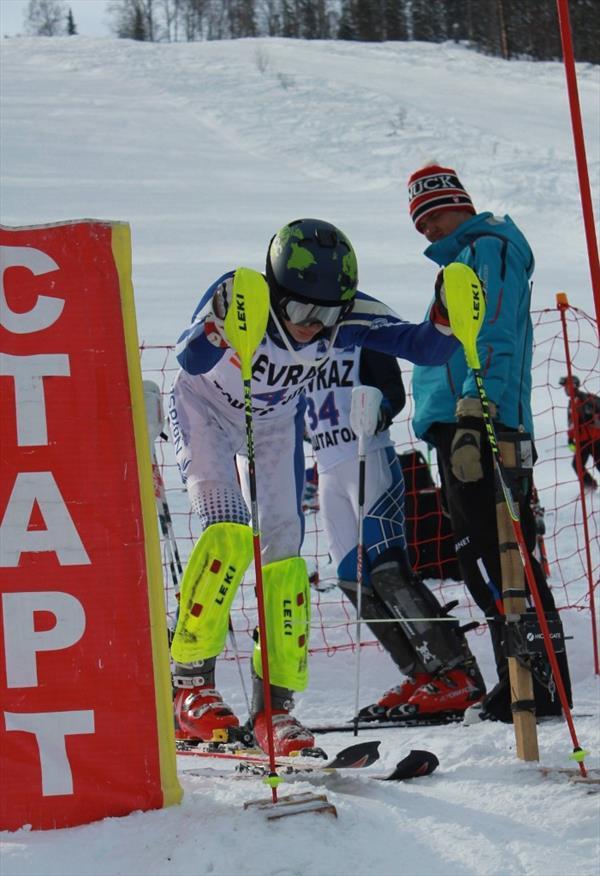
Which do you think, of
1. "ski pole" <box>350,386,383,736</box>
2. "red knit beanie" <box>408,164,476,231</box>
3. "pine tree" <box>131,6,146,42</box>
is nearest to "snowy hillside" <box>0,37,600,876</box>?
"ski pole" <box>350,386,383,736</box>

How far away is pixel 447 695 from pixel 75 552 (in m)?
2.41

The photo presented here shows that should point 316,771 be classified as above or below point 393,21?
below

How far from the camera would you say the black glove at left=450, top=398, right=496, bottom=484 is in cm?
421

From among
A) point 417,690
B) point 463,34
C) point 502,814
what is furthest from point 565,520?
point 463,34

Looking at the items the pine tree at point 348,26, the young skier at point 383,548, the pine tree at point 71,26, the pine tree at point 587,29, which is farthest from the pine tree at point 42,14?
the young skier at point 383,548

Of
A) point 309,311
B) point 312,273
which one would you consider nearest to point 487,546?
point 309,311

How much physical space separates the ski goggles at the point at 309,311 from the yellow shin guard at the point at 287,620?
77 centimetres

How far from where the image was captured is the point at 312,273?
359 centimetres

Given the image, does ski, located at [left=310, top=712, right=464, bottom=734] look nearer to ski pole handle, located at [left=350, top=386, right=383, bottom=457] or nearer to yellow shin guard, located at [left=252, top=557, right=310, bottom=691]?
yellow shin guard, located at [left=252, top=557, right=310, bottom=691]

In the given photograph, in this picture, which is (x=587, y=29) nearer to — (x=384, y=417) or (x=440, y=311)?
(x=384, y=417)

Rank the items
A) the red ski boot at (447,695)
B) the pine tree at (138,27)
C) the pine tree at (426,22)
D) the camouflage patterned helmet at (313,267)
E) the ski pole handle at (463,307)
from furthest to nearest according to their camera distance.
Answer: the pine tree at (138,27) → the pine tree at (426,22) → the red ski boot at (447,695) → the camouflage patterned helmet at (313,267) → the ski pole handle at (463,307)

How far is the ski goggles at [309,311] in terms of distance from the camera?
12.0 ft

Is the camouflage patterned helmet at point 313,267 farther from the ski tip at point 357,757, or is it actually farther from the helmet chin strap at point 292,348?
the ski tip at point 357,757

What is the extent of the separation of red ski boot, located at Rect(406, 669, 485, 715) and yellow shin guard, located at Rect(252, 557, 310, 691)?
3.65 ft
